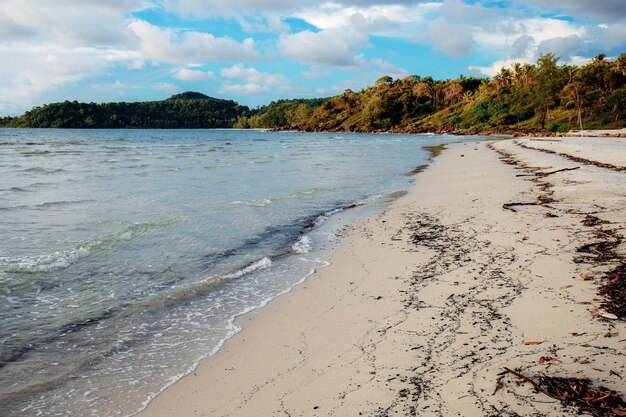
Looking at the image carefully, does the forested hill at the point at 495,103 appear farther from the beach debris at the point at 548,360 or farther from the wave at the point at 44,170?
the beach debris at the point at 548,360

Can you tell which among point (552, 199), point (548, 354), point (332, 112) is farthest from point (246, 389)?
point (332, 112)

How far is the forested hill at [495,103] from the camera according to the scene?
70312 mm

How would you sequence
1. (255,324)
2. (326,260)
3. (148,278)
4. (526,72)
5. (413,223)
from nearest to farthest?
1. (255,324)
2. (148,278)
3. (326,260)
4. (413,223)
5. (526,72)

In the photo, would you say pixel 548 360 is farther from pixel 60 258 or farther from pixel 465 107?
pixel 465 107

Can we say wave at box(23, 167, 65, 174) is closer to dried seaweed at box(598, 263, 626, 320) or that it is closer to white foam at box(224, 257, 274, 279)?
white foam at box(224, 257, 274, 279)

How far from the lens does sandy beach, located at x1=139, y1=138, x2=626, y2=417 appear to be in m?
3.80

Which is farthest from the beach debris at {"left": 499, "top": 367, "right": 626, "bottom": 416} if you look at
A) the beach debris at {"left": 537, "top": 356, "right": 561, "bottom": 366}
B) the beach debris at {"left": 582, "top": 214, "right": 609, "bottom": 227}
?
the beach debris at {"left": 582, "top": 214, "right": 609, "bottom": 227}

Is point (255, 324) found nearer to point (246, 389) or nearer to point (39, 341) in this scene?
point (246, 389)

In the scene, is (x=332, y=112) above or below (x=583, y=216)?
above

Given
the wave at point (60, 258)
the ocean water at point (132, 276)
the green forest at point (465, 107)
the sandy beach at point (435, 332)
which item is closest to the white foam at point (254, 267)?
the ocean water at point (132, 276)

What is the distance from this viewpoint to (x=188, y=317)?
648 centimetres

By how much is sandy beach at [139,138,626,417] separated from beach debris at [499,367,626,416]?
0.07 metres

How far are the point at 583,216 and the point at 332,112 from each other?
565 feet

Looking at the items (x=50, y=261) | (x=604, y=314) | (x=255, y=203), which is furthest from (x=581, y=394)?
(x=255, y=203)
